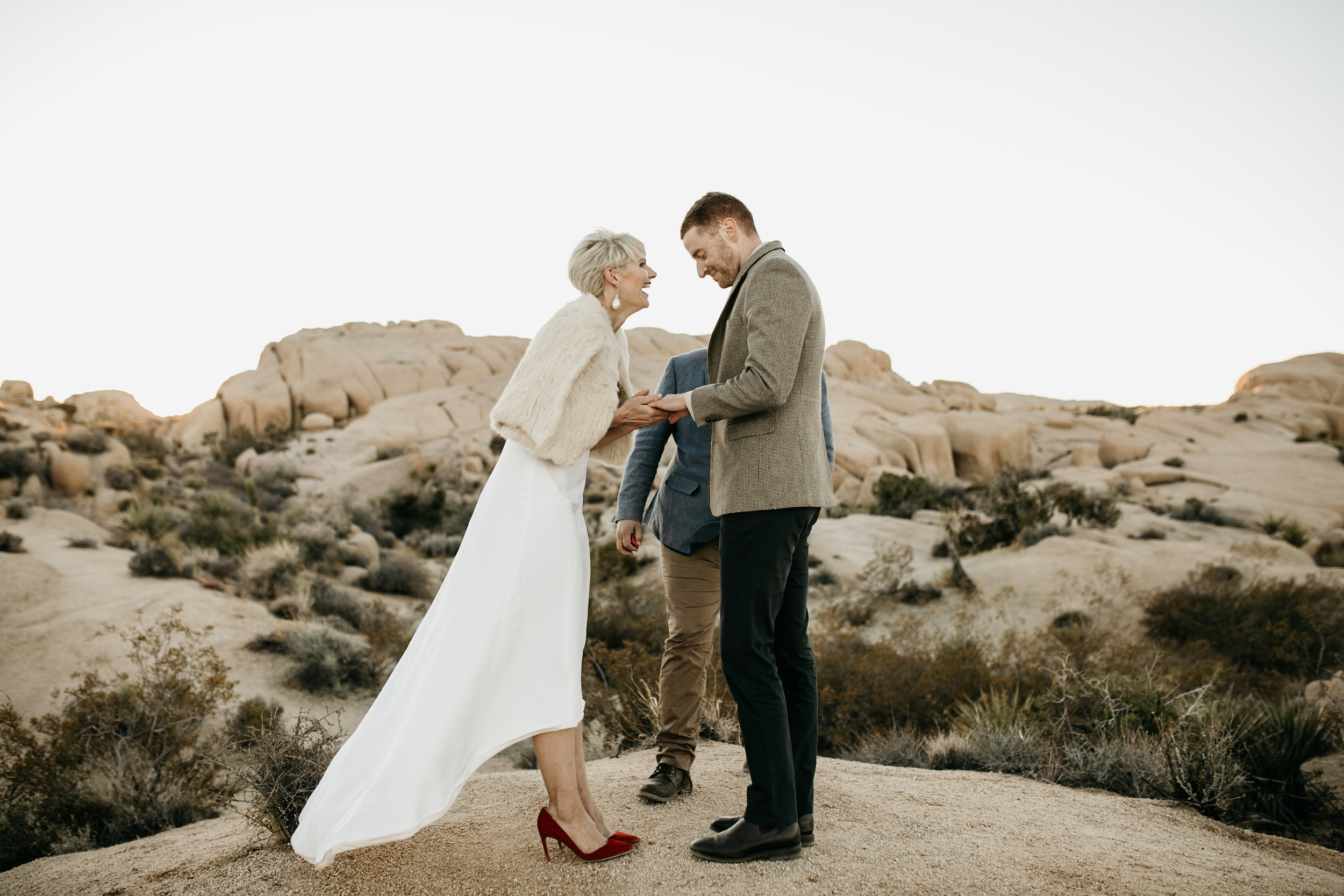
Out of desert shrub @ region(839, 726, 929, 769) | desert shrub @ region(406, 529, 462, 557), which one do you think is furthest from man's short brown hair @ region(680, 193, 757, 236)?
desert shrub @ region(406, 529, 462, 557)

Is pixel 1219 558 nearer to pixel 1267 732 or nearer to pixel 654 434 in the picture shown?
pixel 1267 732

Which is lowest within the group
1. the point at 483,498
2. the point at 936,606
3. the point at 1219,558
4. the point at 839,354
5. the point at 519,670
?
the point at 936,606

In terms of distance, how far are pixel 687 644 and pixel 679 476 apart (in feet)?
2.84

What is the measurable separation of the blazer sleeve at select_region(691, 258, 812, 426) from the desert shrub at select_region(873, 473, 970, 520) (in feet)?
59.7

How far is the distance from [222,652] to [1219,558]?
1394cm

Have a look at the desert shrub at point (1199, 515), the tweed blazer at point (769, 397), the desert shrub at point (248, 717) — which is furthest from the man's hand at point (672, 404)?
the desert shrub at point (1199, 515)

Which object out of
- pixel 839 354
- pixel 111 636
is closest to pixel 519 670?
pixel 111 636

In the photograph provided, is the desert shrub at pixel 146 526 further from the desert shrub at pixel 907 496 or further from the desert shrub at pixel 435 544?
the desert shrub at pixel 907 496

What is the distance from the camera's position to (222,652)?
7777 mm

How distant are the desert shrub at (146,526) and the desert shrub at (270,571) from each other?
102 inches

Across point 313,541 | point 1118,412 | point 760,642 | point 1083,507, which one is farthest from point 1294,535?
point 1118,412

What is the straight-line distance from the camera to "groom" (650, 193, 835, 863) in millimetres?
2668

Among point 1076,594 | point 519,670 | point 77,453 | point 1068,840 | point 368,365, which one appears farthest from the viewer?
point 368,365

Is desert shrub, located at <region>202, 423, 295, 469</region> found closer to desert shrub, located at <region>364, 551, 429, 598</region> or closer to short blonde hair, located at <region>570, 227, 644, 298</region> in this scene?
desert shrub, located at <region>364, 551, 429, 598</region>
